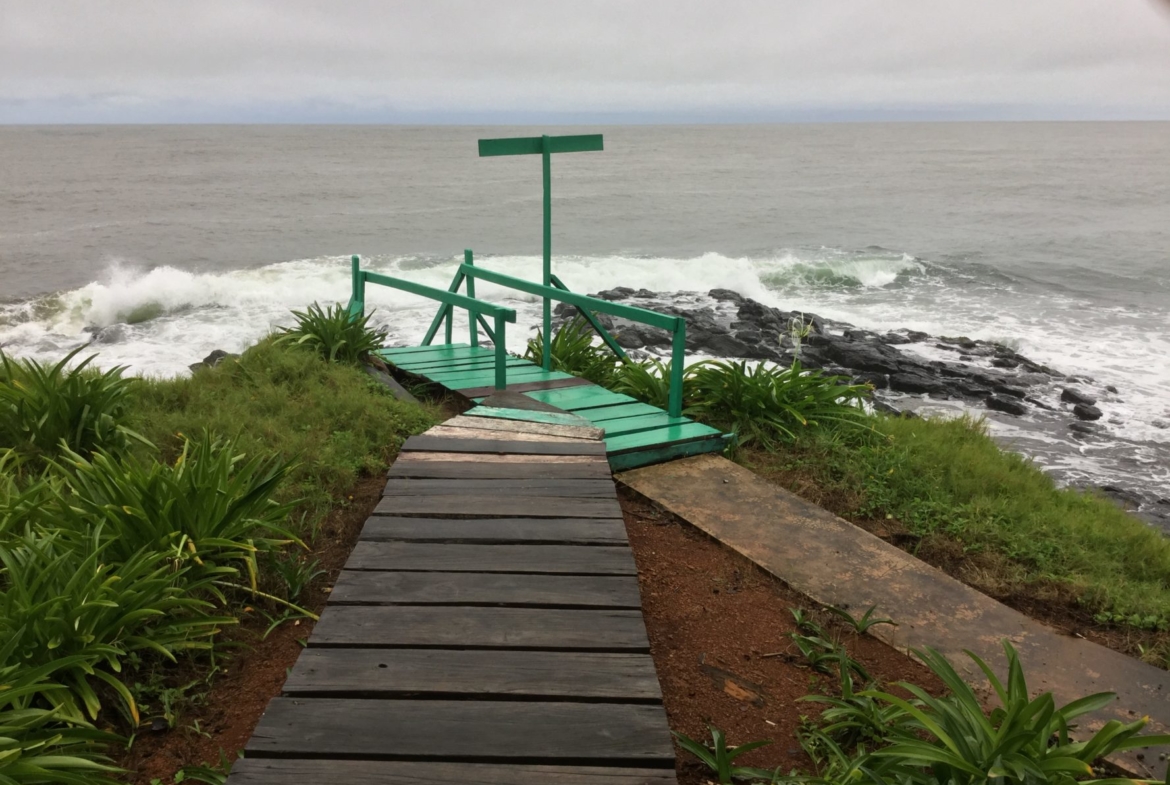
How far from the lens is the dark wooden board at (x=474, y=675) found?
8.27 ft

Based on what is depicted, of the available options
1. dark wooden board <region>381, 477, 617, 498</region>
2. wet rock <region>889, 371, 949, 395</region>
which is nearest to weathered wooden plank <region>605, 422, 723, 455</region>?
dark wooden board <region>381, 477, 617, 498</region>

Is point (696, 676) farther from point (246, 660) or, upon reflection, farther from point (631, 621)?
point (246, 660)

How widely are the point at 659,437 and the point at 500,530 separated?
2.02 meters

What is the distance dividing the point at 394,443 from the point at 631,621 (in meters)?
2.89

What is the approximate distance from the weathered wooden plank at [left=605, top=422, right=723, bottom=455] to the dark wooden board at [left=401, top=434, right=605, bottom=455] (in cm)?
43

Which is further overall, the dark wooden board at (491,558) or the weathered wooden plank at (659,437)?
the weathered wooden plank at (659,437)

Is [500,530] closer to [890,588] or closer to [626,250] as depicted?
[890,588]

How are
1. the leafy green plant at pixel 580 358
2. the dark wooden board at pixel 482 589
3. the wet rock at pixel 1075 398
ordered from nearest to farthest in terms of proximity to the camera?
the dark wooden board at pixel 482 589 < the leafy green plant at pixel 580 358 < the wet rock at pixel 1075 398

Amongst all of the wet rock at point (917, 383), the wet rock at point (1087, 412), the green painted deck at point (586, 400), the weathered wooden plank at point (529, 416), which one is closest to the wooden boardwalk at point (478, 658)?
the weathered wooden plank at point (529, 416)

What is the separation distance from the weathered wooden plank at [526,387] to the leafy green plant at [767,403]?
3.27ft

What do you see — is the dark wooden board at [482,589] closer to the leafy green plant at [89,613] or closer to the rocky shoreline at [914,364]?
the leafy green plant at [89,613]

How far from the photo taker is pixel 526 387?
671cm

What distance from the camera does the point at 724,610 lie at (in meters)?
3.80

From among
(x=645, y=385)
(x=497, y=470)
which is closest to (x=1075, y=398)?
(x=645, y=385)
